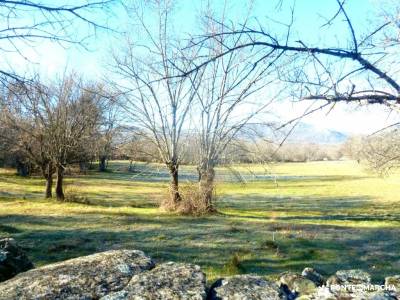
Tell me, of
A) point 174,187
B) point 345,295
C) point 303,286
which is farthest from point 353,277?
point 174,187

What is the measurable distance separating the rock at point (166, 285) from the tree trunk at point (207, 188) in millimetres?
14752

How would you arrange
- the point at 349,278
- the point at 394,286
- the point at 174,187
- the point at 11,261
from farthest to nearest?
1. the point at 174,187
2. the point at 11,261
3. the point at 349,278
4. the point at 394,286

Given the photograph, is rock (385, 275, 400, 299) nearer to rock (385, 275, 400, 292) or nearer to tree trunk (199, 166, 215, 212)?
rock (385, 275, 400, 292)

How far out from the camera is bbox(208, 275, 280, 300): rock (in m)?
3.42

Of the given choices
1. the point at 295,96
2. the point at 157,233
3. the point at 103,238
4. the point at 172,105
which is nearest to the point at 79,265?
the point at 295,96

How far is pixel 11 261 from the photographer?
5.55 metres

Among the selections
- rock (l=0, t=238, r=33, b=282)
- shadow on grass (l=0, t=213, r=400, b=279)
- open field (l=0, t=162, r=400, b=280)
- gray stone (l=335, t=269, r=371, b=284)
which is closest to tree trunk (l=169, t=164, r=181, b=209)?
open field (l=0, t=162, r=400, b=280)

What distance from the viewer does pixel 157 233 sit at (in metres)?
13.3

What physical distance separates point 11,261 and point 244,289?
3.32 m

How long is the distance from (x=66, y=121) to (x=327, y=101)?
22.9m

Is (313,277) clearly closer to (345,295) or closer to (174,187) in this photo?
(345,295)

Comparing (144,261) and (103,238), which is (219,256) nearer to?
(103,238)

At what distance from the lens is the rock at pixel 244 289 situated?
11.2ft

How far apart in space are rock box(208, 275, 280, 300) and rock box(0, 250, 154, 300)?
2.34ft
